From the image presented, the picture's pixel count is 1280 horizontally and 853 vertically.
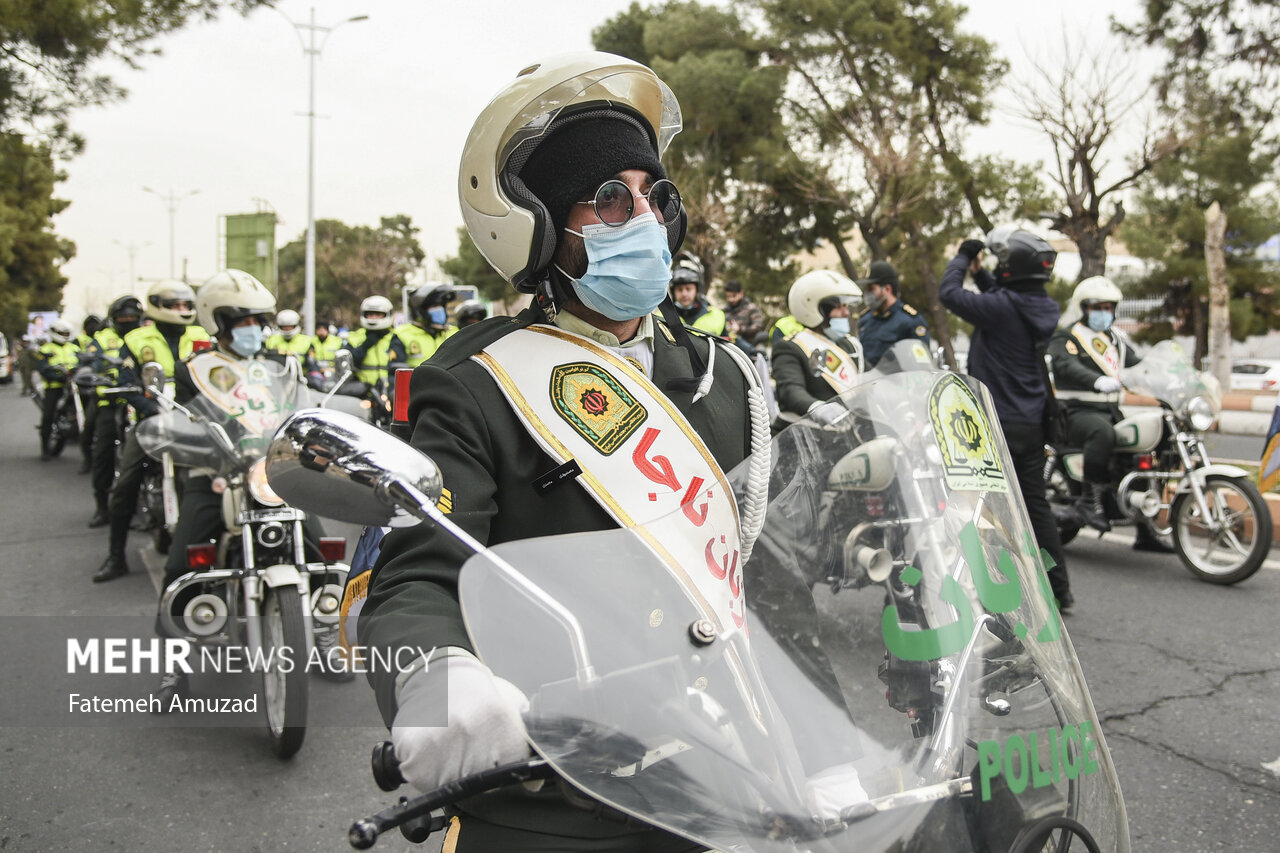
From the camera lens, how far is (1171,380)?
21.4 feet

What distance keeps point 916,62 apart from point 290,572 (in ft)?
80.9

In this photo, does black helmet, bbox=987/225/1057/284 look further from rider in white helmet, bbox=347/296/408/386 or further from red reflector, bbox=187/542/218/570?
rider in white helmet, bbox=347/296/408/386

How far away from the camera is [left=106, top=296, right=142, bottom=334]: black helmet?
9539 mm

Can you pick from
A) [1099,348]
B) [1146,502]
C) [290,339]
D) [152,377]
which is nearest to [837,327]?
[1099,348]

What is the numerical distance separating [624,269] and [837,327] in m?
5.39

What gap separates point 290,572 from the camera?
3.95m

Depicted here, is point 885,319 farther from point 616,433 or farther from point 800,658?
point 800,658

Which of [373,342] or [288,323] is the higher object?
[373,342]

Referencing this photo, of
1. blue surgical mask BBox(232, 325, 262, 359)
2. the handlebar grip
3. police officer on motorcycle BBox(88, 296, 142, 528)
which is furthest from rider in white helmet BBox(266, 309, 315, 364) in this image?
the handlebar grip

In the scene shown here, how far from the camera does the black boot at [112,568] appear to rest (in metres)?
6.45

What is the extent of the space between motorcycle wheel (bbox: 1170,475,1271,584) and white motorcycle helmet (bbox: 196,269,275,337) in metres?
5.47

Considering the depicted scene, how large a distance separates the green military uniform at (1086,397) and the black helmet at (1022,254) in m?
1.30

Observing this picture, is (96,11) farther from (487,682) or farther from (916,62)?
(916,62)

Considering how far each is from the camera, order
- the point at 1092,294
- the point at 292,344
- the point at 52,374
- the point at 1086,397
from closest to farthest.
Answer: the point at 1086,397, the point at 1092,294, the point at 52,374, the point at 292,344
